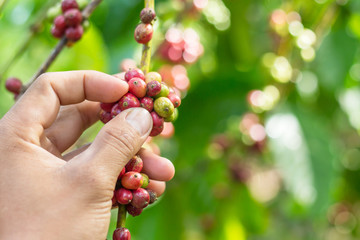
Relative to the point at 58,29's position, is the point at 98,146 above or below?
below

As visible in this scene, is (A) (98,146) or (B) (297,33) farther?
(B) (297,33)

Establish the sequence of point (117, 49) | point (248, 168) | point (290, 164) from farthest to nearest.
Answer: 1. point (248, 168)
2. point (117, 49)
3. point (290, 164)

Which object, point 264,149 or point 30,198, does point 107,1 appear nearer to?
point 264,149

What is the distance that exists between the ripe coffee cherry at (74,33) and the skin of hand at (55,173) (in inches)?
10.1

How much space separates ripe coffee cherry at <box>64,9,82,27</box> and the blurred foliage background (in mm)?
367

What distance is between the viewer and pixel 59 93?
3.28ft

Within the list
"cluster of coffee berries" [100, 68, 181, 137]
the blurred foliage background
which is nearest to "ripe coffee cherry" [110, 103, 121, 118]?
"cluster of coffee berries" [100, 68, 181, 137]

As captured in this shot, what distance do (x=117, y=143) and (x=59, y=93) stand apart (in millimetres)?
260

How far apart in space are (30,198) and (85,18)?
0.59 metres

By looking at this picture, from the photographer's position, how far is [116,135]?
85 centimetres

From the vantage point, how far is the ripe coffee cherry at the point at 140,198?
2.74 feet

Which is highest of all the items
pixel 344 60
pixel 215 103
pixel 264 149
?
pixel 344 60

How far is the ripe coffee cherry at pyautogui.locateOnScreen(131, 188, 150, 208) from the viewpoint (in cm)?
83

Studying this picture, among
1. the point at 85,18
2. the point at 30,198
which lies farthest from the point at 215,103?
the point at 30,198
